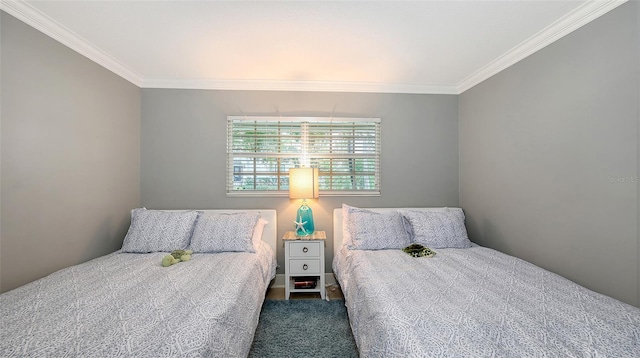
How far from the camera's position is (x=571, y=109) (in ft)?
5.72

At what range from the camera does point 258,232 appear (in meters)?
2.57

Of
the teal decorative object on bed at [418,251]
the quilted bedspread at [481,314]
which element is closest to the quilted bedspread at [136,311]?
the quilted bedspread at [481,314]

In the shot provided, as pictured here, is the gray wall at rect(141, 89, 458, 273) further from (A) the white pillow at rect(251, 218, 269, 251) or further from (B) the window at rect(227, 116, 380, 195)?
(A) the white pillow at rect(251, 218, 269, 251)

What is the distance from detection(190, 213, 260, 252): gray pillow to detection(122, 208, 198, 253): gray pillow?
0.10m

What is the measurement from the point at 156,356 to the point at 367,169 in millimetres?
2522

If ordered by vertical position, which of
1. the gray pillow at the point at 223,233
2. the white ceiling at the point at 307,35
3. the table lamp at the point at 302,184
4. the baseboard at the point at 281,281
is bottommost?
the baseboard at the point at 281,281

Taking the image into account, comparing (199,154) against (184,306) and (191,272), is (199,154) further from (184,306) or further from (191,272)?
(184,306)

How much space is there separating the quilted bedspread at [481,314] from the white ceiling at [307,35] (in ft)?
5.97

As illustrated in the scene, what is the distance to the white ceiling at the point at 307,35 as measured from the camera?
1613 millimetres

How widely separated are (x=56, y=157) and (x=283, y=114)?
2.01 meters

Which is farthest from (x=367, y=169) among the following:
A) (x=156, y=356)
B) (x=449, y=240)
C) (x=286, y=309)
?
(x=156, y=356)

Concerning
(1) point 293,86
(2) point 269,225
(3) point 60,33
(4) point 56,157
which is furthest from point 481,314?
(3) point 60,33

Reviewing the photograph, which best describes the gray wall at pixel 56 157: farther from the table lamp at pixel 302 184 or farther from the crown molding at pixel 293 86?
the table lamp at pixel 302 184

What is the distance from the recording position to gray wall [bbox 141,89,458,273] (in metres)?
2.82
